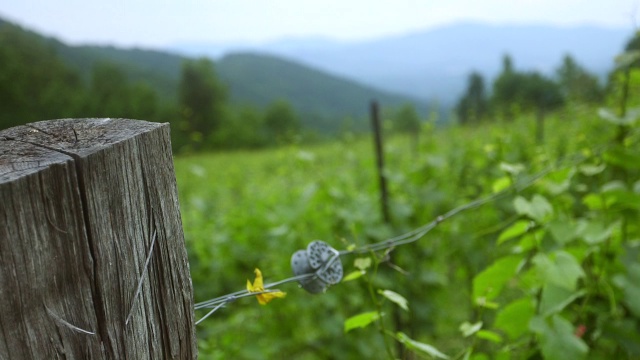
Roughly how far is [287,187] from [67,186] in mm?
3033

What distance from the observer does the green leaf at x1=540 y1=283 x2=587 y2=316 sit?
1357mm

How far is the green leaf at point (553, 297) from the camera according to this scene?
1.36 meters

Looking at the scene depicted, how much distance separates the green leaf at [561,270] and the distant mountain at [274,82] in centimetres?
7055

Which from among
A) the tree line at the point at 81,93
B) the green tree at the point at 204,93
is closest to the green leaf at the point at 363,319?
the tree line at the point at 81,93

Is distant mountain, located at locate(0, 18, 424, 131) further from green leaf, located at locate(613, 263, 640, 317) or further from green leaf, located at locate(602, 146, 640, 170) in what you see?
green leaf, located at locate(613, 263, 640, 317)

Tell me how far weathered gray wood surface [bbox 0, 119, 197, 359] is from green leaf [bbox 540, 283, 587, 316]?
3.52 ft

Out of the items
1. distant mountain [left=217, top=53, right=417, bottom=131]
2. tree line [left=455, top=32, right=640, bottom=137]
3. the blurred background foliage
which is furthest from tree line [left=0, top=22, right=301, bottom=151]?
the blurred background foliage

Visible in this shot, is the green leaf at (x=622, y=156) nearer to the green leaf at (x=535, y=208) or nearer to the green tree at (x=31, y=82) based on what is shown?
the green leaf at (x=535, y=208)

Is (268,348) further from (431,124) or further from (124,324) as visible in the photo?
(124,324)

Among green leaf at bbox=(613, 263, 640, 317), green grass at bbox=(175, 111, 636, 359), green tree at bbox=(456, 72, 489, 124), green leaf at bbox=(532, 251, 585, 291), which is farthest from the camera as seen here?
green tree at bbox=(456, 72, 489, 124)

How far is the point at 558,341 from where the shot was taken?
1300 millimetres

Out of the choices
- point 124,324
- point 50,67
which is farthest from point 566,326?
point 50,67

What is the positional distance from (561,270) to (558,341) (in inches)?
7.6

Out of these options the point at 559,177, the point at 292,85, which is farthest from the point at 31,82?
the point at 559,177
